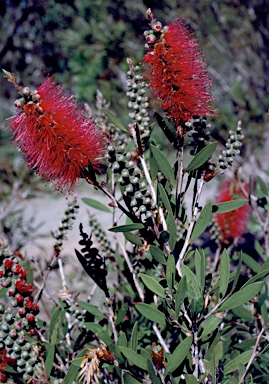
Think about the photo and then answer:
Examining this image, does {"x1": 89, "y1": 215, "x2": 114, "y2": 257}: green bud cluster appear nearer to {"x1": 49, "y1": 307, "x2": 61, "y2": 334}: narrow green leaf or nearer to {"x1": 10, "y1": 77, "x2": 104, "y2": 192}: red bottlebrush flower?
{"x1": 49, "y1": 307, "x2": 61, "y2": 334}: narrow green leaf

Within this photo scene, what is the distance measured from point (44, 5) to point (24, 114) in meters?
3.28

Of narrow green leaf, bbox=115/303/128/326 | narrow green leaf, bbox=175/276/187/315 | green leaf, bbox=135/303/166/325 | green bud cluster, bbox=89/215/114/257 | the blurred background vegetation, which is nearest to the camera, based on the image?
narrow green leaf, bbox=175/276/187/315

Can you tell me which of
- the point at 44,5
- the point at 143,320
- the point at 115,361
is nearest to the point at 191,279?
the point at 115,361

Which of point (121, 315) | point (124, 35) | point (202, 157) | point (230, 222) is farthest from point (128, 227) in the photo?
point (124, 35)

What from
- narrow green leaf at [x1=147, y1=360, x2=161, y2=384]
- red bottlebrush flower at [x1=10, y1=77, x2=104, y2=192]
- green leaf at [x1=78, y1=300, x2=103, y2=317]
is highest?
red bottlebrush flower at [x1=10, y1=77, x2=104, y2=192]

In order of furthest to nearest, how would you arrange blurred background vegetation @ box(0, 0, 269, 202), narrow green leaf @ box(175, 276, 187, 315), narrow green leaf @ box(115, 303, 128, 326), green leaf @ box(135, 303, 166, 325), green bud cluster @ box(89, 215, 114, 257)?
blurred background vegetation @ box(0, 0, 269, 202) < green bud cluster @ box(89, 215, 114, 257) < narrow green leaf @ box(115, 303, 128, 326) < green leaf @ box(135, 303, 166, 325) < narrow green leaf @ box(175, 276, 187, 315)

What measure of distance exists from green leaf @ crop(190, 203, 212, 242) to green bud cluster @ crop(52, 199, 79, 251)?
0.29m

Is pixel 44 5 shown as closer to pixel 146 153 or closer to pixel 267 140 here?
pixel 267 140

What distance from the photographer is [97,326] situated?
3.16 ft

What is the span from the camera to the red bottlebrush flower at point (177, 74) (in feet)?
2.35

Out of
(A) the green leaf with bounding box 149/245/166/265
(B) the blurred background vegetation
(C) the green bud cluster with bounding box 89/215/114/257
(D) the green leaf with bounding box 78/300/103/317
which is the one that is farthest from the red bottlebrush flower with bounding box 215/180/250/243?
(B) the blurred background vegetation

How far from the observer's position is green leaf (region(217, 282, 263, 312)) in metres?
0.72

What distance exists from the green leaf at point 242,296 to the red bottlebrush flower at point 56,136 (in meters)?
0.31

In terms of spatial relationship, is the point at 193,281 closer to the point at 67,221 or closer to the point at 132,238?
the point at 132,238
